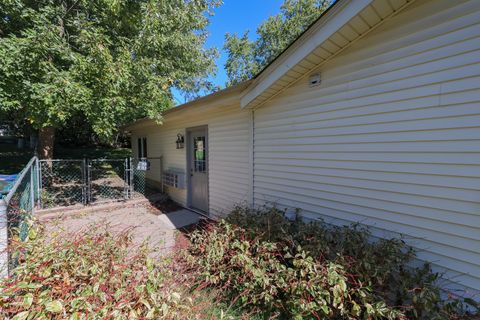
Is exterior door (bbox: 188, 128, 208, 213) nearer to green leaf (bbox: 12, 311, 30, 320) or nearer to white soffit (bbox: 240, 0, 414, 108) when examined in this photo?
white soffit (bbox: 240, 0, 414, 108)

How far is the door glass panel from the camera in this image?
6.10 meters

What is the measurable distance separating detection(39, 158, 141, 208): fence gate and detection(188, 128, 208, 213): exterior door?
7.30 ft

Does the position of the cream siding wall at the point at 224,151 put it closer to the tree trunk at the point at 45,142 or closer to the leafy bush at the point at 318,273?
the leafy bush at the point at 318,273

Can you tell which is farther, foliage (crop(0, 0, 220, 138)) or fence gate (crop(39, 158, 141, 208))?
fence gate (crop(39, 158, 141, 208))

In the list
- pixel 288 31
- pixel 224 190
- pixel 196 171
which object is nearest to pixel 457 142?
pixel 224 190

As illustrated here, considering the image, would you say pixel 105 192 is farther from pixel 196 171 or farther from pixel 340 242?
pixel 340 242

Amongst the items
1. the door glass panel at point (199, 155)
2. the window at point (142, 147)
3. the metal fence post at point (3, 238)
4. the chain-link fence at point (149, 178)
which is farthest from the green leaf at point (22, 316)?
the window at point (142, 147)

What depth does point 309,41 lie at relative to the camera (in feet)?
9.31

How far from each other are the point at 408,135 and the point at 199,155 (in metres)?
4.87

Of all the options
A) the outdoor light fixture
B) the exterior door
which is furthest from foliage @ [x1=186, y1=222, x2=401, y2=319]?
the outdoor light fixture

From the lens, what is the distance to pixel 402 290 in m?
2.06

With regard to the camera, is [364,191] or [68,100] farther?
[68,100]

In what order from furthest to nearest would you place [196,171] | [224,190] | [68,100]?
[196,171] < [224,190] < [68,100]

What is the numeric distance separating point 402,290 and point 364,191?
1.07m
